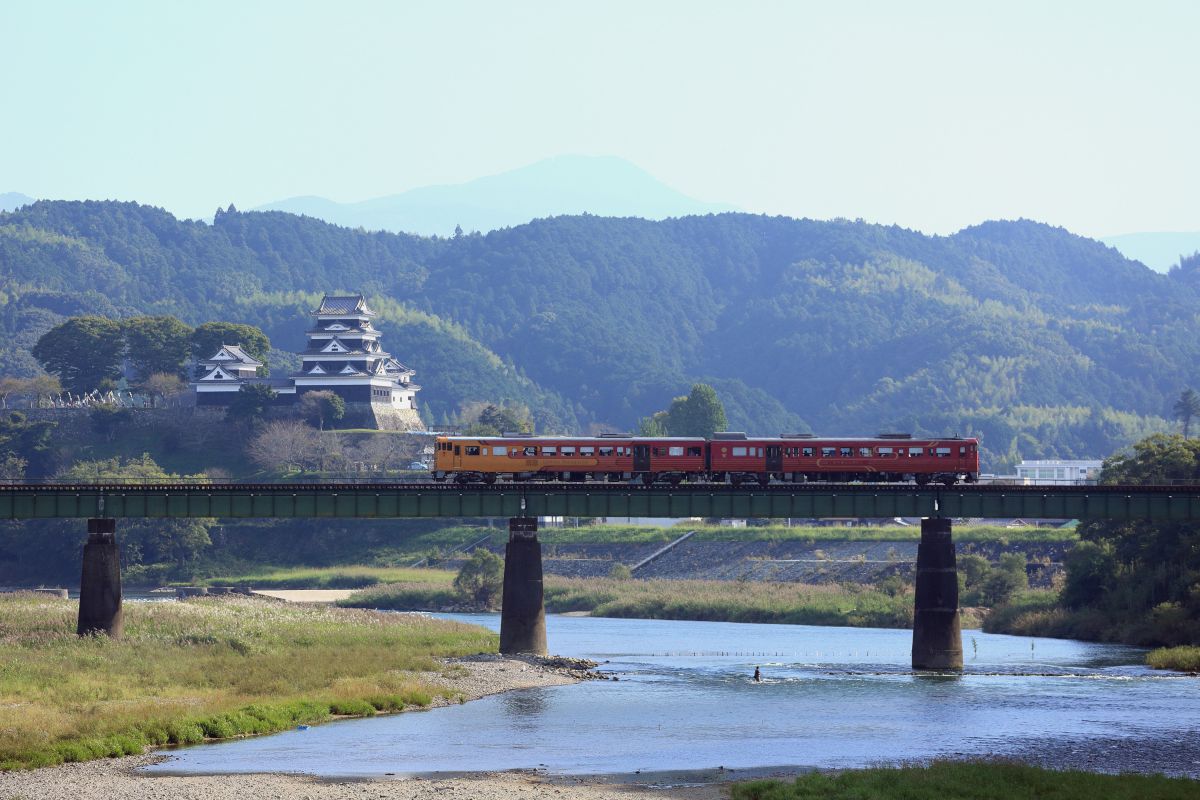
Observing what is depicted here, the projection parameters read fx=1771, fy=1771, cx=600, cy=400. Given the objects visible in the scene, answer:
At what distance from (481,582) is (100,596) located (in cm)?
5511

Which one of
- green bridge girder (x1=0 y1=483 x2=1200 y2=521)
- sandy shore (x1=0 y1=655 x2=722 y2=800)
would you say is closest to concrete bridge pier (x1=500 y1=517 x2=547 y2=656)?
green bridge girder (x1=0 y1=483 x2=1200 y2=521)

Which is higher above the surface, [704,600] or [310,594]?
[704,600]

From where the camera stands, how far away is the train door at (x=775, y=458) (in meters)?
91.8

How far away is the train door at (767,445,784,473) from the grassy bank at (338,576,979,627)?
31.1 m


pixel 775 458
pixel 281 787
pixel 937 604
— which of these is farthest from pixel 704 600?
pixel 281 787

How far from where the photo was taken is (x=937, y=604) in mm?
85188

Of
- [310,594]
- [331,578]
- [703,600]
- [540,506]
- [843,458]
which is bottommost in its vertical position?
[310,594]

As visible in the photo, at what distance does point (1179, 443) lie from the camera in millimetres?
109812

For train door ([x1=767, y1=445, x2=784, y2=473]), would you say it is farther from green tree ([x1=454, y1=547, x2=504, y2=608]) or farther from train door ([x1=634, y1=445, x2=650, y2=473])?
green tree ([x1=454, y1=547, x2=504, y2=608])

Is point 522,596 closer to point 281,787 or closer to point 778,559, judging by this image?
point 281,787

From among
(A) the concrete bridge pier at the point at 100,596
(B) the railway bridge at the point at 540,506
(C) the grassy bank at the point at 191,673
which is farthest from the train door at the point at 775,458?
(A) the concrete bridge pier at the point at 100,596

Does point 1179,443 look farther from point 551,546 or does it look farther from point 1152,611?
point 551,546

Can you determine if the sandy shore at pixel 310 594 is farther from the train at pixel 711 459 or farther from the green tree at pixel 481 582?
the train at pixel 711 459

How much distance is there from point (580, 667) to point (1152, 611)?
1372 inches
